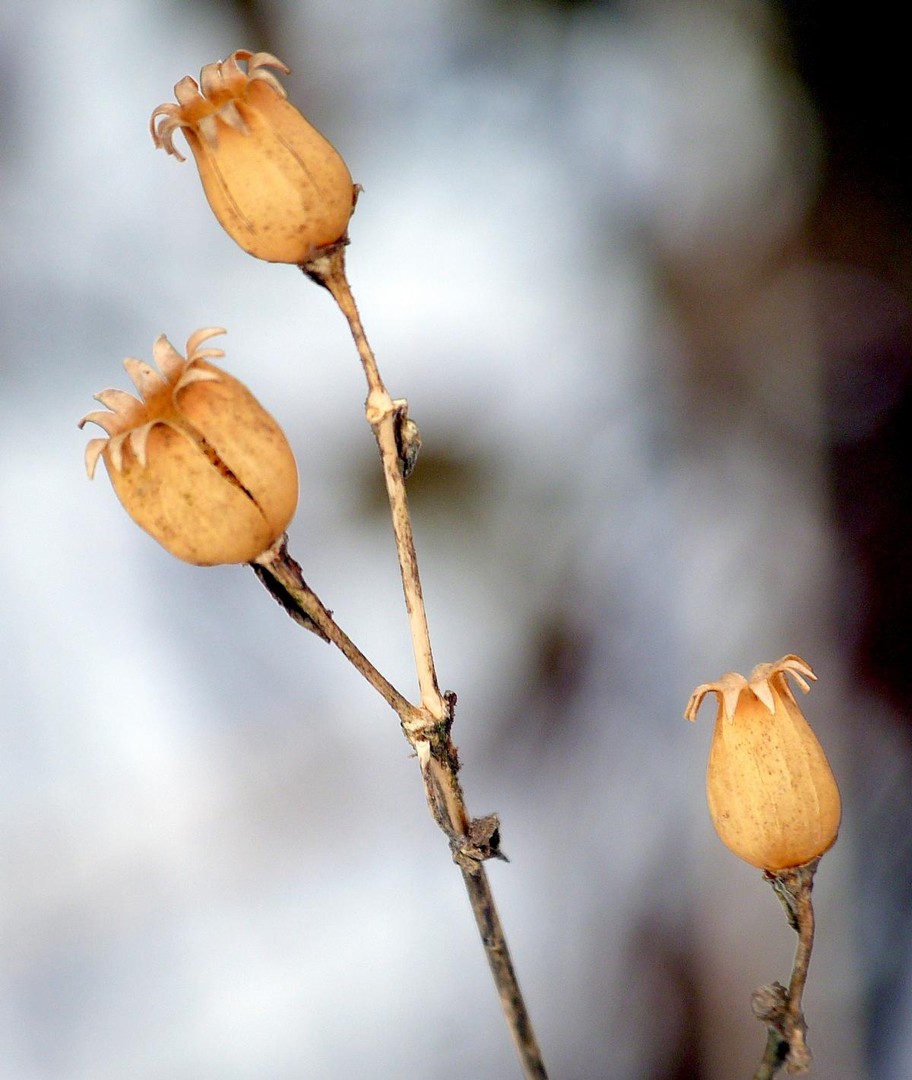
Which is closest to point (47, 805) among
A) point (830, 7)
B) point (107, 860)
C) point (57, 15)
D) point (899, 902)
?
point (107, 860)

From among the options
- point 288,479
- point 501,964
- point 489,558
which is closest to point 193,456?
point 288,479

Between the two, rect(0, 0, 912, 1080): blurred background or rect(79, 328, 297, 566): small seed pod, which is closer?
rect(79, 328, 297, 566): small seed pod

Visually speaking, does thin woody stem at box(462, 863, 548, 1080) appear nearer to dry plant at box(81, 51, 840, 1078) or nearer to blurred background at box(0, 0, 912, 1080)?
dry plant at box(81, 51, 840, 1078)

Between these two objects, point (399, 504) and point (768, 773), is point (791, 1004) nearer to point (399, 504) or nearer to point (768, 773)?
point (768, 773)

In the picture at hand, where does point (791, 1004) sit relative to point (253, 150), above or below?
below

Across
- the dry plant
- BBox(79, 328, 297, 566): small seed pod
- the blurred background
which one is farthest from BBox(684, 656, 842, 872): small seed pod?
the blurred background

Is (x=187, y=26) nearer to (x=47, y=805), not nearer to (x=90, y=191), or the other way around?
(x=90, y=191)

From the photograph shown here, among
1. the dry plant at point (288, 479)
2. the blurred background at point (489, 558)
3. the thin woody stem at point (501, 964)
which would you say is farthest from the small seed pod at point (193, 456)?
the blurred background at point (489, 558)

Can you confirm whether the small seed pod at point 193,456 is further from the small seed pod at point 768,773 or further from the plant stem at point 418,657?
the small seed pod at point 768,773
